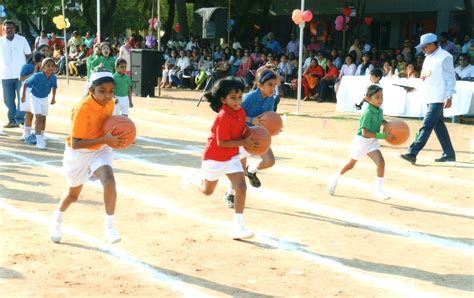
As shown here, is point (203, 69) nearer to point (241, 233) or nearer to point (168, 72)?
point (168, 72)

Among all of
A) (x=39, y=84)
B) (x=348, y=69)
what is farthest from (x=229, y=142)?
(x=348, y=69)

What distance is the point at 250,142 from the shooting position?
277 inches

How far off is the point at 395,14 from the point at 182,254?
29.7 m

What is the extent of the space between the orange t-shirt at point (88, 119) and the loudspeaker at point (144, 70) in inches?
646

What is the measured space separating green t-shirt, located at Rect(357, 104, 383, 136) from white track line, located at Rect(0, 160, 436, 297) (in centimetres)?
222

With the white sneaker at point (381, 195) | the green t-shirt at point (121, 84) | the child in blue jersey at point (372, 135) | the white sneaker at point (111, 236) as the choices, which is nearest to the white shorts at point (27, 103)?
the green t-shirt at point (121, 84)

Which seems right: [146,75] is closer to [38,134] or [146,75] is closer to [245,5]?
[38,134]

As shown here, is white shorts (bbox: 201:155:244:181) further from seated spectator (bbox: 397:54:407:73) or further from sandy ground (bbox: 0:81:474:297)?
seated spectator (bbox: 397:54:407:73)

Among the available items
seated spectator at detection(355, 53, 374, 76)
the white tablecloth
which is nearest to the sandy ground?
the white tablecloth

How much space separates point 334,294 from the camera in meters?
5.51

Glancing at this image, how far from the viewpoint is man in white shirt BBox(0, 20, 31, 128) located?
14.1 m

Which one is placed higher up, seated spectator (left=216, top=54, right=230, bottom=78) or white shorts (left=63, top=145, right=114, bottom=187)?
seated spectator (left=216, top=54, right=230, bottom=78)

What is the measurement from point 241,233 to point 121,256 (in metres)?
1.18

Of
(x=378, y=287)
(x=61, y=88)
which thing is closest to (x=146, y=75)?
(x=61, y=88)
